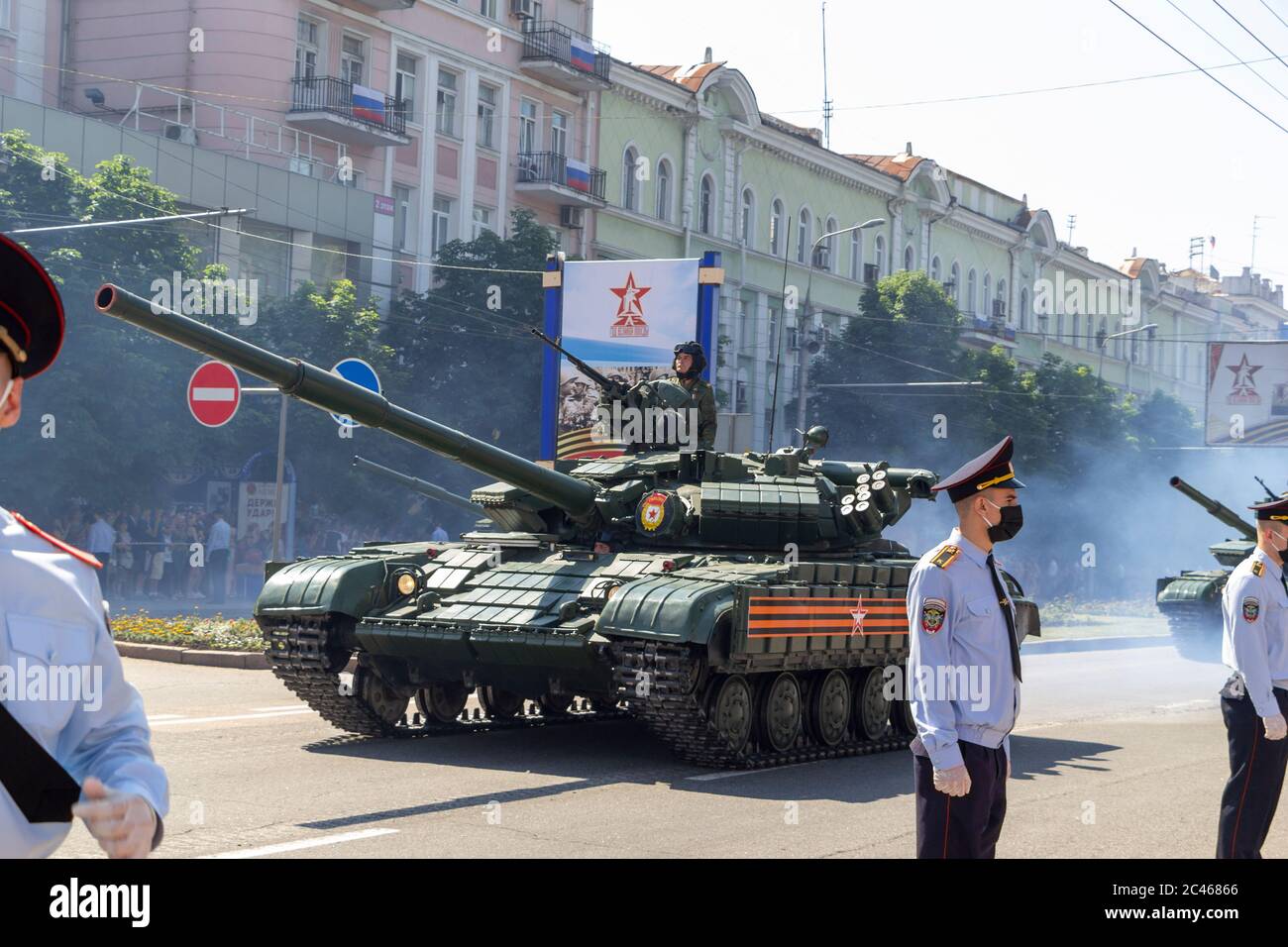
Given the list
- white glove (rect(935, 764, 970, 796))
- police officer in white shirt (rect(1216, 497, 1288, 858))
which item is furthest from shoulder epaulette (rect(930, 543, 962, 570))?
police officer in white shirt (rect(1216, 497, 1288, 858))

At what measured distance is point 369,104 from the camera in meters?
33.7

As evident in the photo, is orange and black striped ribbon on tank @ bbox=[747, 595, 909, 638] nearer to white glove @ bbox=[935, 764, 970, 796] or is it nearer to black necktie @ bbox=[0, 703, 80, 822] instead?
white glove @ bbox=[935, 764, 970, 796]

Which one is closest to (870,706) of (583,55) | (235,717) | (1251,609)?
(235,717)

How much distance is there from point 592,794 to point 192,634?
9103mm

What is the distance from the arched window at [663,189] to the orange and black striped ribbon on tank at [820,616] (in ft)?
99.3

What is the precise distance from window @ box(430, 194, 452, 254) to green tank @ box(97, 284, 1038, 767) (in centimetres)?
2404

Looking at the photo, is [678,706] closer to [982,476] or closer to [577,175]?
[982,476]

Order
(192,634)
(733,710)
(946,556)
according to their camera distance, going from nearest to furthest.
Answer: (946,556), (733,710), (192,634)

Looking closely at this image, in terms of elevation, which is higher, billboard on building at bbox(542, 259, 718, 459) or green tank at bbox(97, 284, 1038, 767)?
billboard on building at bbox(542, 259, 718, 459)

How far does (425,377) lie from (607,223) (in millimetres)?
10764

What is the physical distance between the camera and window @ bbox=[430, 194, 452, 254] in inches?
1447

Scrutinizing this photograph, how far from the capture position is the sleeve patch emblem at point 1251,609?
23.3 ft
